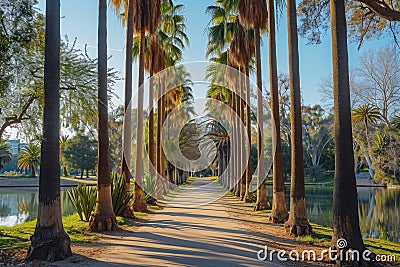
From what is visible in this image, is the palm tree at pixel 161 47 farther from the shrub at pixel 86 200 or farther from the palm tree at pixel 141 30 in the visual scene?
the shrub at pixel 86 200

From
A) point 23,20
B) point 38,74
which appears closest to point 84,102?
point 38,74

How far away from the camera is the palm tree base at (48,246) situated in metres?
7.75

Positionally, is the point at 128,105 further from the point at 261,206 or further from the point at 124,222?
the point at 261,206

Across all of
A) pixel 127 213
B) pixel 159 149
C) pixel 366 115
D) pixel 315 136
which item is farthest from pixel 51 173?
pixel 315 136

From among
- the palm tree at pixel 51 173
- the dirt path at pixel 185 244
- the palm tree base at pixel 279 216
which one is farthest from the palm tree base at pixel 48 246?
the palm tree base at pixel 279 216

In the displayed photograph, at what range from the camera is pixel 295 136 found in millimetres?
12281

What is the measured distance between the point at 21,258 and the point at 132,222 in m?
6.76

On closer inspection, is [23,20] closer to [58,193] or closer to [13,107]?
[13,107]

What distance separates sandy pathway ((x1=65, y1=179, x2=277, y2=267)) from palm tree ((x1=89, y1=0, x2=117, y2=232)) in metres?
0.70

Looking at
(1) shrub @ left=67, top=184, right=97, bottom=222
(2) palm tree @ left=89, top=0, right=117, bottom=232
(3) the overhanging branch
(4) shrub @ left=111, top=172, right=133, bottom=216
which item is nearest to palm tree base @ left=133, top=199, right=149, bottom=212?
(4) shrub @ left=111, top=172, right=133, bottom=216

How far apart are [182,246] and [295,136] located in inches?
201

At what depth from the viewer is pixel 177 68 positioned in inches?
1251

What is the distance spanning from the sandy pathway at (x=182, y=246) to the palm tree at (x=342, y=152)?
5.61 feet

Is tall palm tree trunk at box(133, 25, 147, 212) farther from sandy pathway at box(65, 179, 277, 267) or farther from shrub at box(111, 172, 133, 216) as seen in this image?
sandy pathway at box(65, 179, 277, 267)
